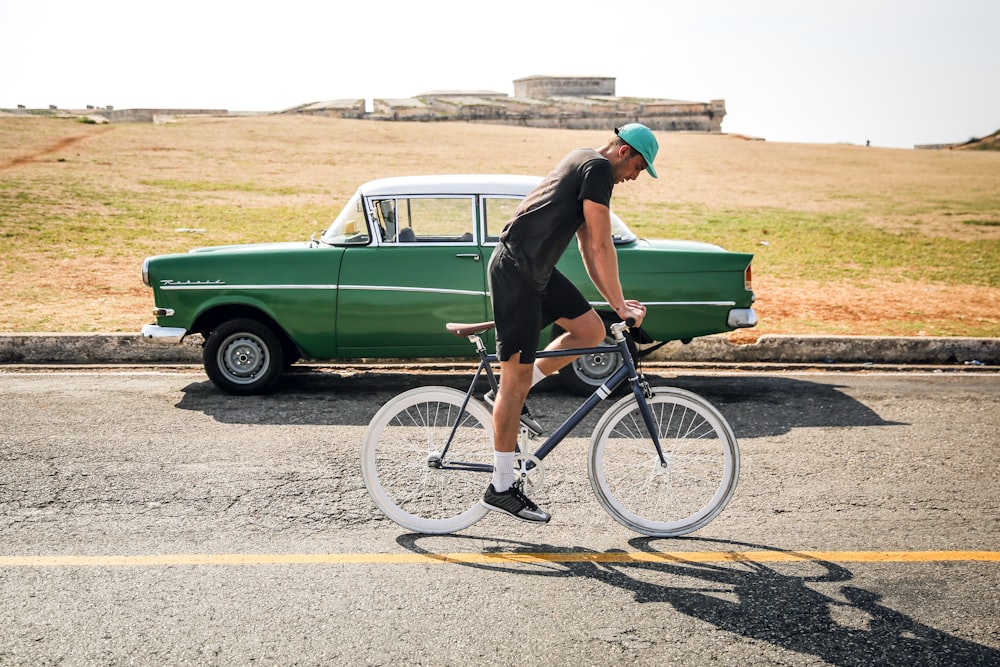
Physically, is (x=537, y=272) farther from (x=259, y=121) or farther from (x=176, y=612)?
(x=259, y=121)

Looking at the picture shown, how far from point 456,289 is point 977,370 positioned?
15.9 ft

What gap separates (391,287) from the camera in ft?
23.9

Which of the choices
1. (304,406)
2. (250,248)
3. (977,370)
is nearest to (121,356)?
(250,248)

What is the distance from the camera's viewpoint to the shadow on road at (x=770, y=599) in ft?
11.0

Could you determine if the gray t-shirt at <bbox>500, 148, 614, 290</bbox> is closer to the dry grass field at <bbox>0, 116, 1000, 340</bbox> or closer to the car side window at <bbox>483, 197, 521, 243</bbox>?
the car side window at <bbox>483, 197, 521, 243</bbox>

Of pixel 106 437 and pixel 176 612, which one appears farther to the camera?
pixel 106 437

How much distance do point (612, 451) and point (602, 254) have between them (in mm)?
939

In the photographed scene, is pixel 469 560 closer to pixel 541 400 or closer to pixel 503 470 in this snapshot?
pixel 503 470

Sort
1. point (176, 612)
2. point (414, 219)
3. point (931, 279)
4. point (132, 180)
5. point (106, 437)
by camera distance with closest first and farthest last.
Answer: point (176, 612) < point (106, 437) < point (414, 219) < point (931, 279) < point (132, 180)

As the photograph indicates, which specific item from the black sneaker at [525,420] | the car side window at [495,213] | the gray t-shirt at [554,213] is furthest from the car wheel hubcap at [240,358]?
the gray t-shirt at [554,213]

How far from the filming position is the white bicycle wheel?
4332 mm

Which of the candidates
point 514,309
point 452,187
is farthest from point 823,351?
point 514,309

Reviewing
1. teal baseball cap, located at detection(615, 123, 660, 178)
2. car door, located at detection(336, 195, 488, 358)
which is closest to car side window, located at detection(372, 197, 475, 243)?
car door, located at detection(336, 195, 488, 358)

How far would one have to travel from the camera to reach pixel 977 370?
8.57 m
